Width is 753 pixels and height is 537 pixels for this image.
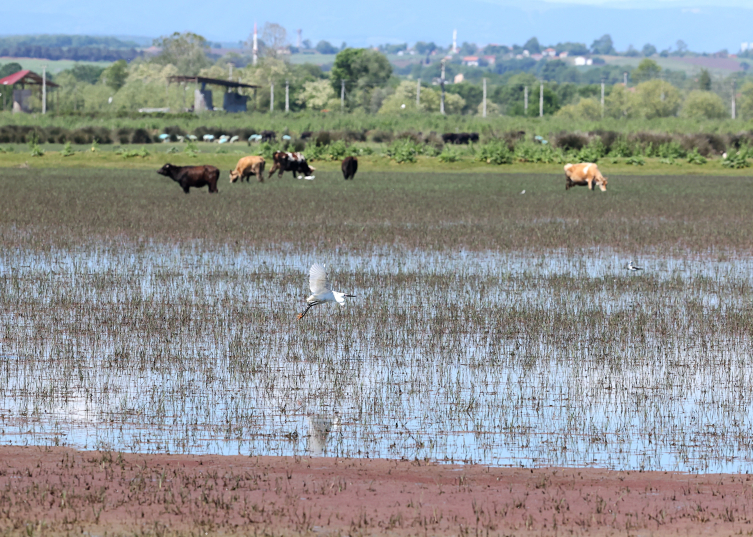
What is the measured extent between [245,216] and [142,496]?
73.1 feet

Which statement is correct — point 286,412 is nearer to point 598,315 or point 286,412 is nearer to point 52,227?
point 598,315

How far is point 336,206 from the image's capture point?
32.8m

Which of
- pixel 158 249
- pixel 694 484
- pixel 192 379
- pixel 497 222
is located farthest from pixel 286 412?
pixel 497 222

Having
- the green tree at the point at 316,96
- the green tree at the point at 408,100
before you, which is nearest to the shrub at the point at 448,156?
the green tree at the point at 408,100

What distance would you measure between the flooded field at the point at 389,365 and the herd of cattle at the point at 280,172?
64.1 feet

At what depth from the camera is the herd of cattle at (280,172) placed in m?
38.7

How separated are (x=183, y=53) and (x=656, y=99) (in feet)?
264

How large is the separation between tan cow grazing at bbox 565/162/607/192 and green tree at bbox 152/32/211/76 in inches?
5751

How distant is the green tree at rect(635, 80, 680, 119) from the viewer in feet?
471

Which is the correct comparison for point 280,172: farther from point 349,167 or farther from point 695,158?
point 695,158

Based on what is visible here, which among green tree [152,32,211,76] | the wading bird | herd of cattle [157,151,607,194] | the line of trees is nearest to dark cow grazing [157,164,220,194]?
herd of cattle [157,151,607,194]

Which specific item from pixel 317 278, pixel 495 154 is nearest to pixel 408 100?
pixel 495 154

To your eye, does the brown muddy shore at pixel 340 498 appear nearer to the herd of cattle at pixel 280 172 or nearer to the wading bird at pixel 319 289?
the wading bird at pixel 319 289

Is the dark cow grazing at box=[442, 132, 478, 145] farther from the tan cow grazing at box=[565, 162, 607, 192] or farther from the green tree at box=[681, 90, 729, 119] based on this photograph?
the green tree at box=[681, 90, 729, 119]
